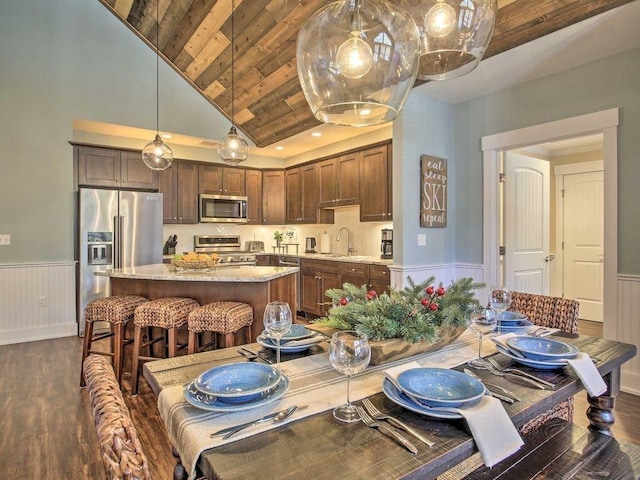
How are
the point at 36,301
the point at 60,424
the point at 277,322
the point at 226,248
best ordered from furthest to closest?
the point at 226,248, the point at 36,301, the point at 60,424, the point at 277,322

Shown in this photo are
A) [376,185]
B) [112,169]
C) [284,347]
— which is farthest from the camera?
[112,169]

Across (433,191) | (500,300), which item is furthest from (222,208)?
(500,300)

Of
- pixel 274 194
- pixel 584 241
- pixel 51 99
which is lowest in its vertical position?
pixel 584 241

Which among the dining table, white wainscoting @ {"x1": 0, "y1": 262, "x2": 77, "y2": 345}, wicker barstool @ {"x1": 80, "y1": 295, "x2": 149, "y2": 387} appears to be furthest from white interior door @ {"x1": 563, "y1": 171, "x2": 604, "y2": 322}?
white wainscoting @ {"x1": 0, "y1": 262, "x2": 77, "y2": 345}

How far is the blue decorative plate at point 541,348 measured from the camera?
1332 millimetres

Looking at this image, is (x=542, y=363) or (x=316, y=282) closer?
(x=542, y=363)

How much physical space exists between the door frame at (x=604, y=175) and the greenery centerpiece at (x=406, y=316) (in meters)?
2.16

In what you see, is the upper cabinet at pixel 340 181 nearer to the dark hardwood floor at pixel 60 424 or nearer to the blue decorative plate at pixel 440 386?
the dark hardwood floor at pixel 60 424

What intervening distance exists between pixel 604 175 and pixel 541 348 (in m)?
2.28

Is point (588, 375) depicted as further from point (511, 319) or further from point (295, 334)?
point (295, 334)

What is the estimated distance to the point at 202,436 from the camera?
90cm

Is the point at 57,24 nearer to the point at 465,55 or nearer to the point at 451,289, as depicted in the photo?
the point at 465,55

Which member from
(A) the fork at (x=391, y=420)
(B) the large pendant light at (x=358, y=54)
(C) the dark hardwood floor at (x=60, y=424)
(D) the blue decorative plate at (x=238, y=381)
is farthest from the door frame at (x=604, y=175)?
(D) the blue decorative plate at (x=238, y=381)

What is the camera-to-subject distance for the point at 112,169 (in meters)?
4.95
